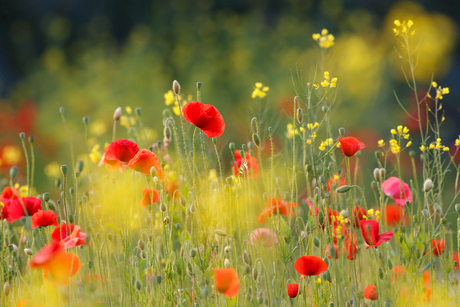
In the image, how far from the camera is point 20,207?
3.87 ft

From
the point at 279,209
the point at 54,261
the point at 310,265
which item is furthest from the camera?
the point at 279,209

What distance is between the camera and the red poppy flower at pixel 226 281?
2.83ft

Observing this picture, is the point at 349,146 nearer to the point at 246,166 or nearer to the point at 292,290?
the point at 246,166

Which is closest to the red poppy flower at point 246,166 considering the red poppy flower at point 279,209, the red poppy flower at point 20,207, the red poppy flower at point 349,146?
the red poppy flower at point 279,209

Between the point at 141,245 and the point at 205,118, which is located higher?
the point at 205,118

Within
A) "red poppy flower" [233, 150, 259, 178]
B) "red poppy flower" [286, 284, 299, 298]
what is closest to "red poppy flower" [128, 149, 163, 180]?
"red poppy flower" [233, 150, 259, 178]

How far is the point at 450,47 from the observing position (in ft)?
18.1

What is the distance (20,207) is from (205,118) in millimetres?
533

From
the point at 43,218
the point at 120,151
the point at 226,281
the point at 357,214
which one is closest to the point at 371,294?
the point at 357,214

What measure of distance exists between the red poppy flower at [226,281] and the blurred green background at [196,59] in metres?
3.61

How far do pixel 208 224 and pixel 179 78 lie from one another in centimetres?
486

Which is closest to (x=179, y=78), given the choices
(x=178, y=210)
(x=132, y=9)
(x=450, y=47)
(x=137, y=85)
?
(x=137, y=85)

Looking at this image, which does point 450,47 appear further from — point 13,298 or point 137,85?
point 13,298

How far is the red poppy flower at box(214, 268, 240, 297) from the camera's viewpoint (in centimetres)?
86
